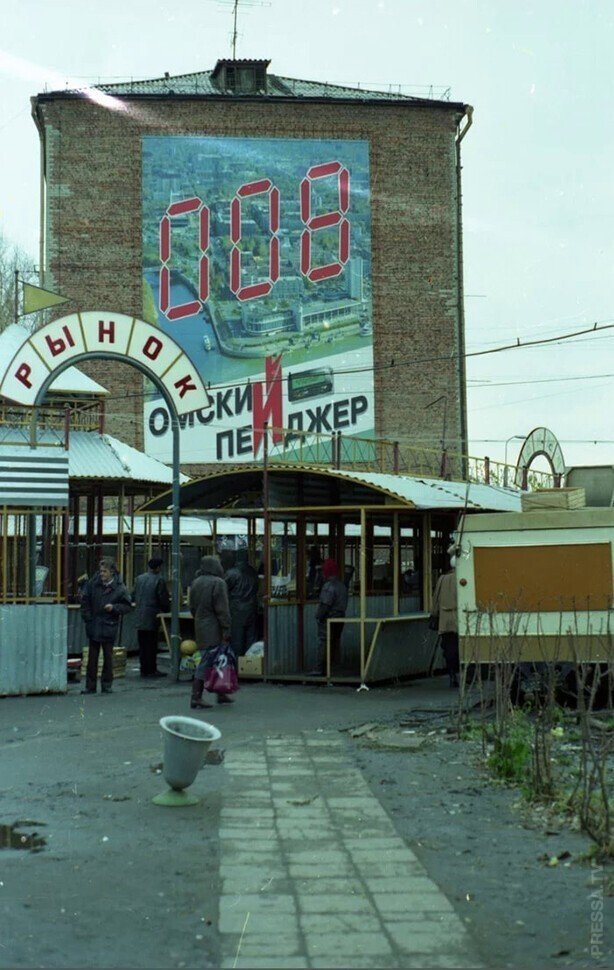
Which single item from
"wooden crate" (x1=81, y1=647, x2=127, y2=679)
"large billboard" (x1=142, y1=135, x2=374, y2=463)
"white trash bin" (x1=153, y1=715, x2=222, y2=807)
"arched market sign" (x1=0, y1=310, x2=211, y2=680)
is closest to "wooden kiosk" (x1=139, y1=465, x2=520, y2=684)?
"arched market sign" (x1=0, y1=310, x2=211, y2=680)

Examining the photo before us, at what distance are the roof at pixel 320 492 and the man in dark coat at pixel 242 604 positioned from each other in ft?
3.98

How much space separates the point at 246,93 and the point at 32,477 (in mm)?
32777

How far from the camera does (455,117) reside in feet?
155

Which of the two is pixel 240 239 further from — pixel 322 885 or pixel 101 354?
pixel 322 885

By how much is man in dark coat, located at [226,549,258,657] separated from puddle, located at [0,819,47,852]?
1153 cm

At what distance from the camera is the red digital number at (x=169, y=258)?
147 feet

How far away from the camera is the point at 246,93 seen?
47.5 meters

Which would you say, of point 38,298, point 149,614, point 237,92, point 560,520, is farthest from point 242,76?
point 560,520

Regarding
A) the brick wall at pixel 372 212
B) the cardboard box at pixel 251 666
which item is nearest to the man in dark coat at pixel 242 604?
the cardboard box at pixel 251 666

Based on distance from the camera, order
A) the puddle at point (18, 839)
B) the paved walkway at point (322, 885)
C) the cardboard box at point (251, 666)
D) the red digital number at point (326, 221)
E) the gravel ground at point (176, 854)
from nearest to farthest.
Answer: the paved walkway at point (322, 885) → the gravel ground at point (176, 854) → the puddle at point (18, 839) → the cardboard box at point (251, 666) → the red digital number at point (326, 221)

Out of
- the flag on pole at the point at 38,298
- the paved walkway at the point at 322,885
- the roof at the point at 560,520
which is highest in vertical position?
the flag on pole at the point at 38,298

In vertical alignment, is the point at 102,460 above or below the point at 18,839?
above

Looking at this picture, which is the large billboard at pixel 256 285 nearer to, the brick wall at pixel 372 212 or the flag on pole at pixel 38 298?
the brick wall at pixel 372 212

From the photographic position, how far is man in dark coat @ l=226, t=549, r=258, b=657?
66.3 feet
